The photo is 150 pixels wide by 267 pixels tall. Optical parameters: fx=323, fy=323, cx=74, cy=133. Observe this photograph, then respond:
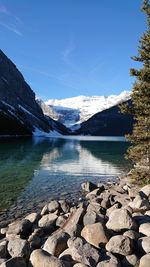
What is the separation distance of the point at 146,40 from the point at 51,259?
781 inches

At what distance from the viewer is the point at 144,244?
42.3ft

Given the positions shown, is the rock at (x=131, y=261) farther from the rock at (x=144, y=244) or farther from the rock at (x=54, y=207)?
the rock at (x=54, y=207)

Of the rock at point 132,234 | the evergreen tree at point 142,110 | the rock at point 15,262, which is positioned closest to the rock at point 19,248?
the rock at point 15,262

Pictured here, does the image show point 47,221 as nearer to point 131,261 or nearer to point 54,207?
point 54,207

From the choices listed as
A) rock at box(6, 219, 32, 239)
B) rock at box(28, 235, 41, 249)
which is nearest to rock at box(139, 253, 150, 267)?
rock at box(28, 235, 41, 249)

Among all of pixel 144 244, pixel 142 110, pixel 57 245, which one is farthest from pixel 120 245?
pixel 142 110

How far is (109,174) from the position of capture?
48344 mm

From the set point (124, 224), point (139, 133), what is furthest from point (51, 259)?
point (139, 133)

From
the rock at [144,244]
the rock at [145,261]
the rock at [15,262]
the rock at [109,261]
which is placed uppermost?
the rock at [144,244]

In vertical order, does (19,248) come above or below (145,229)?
below

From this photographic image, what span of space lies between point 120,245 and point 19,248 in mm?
4185

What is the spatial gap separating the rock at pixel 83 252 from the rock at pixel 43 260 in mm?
902

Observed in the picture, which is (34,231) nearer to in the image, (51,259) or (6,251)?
(6,251)

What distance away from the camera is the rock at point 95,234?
44.6 ft
